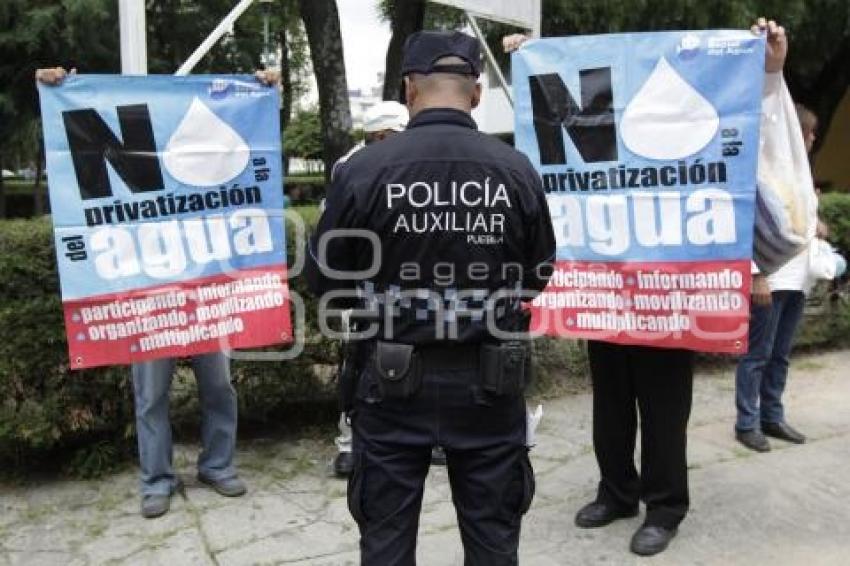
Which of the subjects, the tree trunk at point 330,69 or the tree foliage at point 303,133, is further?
the tree foliage at point 303,133

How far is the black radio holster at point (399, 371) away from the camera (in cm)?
262

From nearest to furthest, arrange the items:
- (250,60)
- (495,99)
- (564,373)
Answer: (564,373)
(250,60)
(495,99)

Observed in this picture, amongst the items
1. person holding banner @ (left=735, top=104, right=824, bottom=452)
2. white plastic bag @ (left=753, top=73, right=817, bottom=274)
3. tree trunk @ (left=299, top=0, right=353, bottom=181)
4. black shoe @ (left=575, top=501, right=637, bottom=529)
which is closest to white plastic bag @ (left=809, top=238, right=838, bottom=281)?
person holding banner @ (left=735, top=104, right=824, bottom=452)

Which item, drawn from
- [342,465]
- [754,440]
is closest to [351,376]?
[342,465]

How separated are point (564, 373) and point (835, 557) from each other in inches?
114

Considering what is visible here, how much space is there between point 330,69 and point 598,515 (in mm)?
4681

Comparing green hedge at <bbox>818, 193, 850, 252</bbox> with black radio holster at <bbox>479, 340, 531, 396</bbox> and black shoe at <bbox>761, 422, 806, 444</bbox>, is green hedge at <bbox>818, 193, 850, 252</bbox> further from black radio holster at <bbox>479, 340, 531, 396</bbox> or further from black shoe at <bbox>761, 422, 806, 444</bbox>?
black radio holster at <bbox>479, 340, 531, 396</bbox>

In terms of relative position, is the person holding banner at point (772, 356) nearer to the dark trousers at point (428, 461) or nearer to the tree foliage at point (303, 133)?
the dark trousers at point (428, 461)

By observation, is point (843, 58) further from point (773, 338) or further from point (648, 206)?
point (648, 206)

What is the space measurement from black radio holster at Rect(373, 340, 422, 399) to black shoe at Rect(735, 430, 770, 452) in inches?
126

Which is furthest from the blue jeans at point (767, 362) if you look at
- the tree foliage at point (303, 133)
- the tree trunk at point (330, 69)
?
the tree foliage at point (303, 133)

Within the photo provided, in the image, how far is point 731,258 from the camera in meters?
3.68

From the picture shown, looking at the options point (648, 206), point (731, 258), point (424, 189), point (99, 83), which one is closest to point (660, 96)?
point (648, 206)

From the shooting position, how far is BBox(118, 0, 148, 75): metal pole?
4.36 meters
